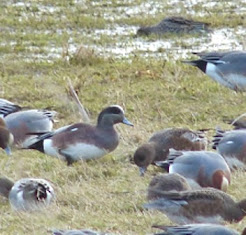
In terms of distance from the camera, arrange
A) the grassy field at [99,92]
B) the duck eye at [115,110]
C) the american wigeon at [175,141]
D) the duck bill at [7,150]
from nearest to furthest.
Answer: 1. the grassy field at [99,92]
2. the american wigeon at [175,141]
3. the duck bill at [7,150]
4. the duck eye at [115,110]

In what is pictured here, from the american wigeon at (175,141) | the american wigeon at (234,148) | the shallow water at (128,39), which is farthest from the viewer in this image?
the shallow water at (128,39)

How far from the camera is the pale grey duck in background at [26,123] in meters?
8.56

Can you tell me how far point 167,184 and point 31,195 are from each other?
0.86m

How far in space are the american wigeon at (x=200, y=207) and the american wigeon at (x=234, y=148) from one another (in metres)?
1.39

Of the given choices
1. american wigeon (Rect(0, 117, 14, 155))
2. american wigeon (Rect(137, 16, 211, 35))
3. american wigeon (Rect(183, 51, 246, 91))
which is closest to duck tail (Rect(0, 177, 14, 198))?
american wigeon (Rect(0, 117, 14, 155))

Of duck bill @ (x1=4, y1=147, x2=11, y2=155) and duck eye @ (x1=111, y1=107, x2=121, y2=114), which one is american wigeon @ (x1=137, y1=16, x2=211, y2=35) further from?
duck bill @ (x1=4, y1=147, x2=11, y2=155)

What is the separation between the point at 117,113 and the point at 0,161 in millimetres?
998

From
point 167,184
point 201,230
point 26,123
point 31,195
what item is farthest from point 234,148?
point 201,230

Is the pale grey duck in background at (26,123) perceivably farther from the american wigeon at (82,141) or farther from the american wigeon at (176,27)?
the american wigeon at (176,27)

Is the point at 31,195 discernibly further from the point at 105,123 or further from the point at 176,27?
the point at 176,27

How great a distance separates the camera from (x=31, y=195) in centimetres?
639

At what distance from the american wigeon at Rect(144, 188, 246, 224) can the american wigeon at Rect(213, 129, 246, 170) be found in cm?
139

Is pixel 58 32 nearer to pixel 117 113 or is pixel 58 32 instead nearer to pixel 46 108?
pixel 46 108

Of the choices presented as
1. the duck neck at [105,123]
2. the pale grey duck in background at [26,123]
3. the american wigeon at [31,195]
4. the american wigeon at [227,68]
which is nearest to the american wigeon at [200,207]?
the american wigeon at [31,195]
